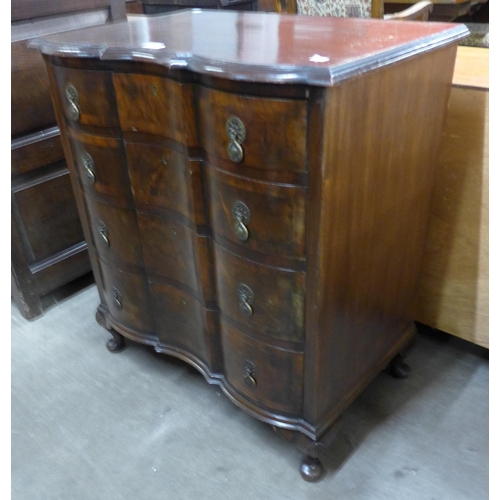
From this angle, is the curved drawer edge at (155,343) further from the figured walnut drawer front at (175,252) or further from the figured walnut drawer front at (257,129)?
the figured walnut drawer front at (257,129)

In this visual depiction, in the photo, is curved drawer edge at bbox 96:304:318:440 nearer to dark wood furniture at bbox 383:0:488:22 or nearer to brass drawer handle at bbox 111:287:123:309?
brass drawer handle at bbox 111:287:123:309

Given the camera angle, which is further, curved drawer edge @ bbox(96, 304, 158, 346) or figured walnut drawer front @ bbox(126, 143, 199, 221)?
curved drawer edge @ bbox(96, 304, 158, 346)

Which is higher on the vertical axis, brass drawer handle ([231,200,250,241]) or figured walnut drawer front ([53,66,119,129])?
figured walnut drawer front ([53,66,119,129])

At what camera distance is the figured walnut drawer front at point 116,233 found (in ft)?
4.47

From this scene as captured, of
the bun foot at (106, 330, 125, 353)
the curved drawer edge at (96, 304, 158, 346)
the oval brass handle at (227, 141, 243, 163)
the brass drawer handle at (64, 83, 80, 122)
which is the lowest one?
the bun foot at (106, 330, 125, 353)

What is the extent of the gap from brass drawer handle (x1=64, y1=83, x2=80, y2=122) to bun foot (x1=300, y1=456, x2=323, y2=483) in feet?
3.42

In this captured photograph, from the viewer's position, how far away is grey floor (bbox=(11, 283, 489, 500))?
128 centimetres

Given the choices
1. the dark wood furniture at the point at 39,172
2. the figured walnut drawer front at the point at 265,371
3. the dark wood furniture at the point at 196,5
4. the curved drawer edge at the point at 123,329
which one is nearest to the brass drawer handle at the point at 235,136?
the figured walnut drawer front at the point at 265,371

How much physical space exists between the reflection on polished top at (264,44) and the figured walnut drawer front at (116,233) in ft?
1.35

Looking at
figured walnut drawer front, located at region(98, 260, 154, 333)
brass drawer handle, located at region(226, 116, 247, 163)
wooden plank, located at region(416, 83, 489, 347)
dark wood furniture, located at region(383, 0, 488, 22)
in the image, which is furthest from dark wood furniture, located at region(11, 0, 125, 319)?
dark wood furniture, located at region(383, 0, 488, 22)

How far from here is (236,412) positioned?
1485 millimetres

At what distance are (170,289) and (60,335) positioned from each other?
2.22 feet
